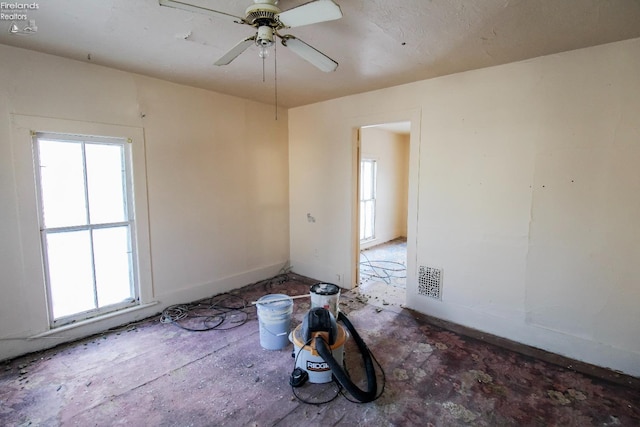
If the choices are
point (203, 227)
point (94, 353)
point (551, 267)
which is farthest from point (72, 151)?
point (551, 267)

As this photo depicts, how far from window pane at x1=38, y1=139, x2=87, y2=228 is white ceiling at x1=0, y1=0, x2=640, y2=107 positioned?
80 centimetres

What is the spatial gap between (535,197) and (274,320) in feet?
8.24

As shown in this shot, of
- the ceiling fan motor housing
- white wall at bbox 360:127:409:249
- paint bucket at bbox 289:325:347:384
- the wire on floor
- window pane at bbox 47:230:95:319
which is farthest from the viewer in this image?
white wall at bbox 360:127:409:249

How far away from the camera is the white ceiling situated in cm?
182

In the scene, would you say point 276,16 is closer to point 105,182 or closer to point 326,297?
point 326,297

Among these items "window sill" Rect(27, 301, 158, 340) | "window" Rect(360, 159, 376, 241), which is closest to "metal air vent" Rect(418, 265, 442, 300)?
"window sill" Rect(27, 301, 158, 340)

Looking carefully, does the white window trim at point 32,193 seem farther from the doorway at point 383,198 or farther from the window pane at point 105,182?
the doorway at point 383,198

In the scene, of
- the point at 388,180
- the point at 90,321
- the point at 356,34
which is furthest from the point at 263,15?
the point at 388,180

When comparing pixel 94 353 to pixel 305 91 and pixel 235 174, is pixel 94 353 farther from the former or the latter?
pixel 305 91

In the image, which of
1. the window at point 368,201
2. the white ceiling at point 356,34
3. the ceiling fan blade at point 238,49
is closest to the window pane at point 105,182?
the white ceiling at point 356,34

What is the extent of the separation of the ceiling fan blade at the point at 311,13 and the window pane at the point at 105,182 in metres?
2.36

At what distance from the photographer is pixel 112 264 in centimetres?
309

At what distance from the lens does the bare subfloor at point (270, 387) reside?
77.1 inches

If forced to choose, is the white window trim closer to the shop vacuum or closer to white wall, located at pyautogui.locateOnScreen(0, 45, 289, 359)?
white wall, located at pyautogui.locateOnScreen(0, 45, 289, 359)
